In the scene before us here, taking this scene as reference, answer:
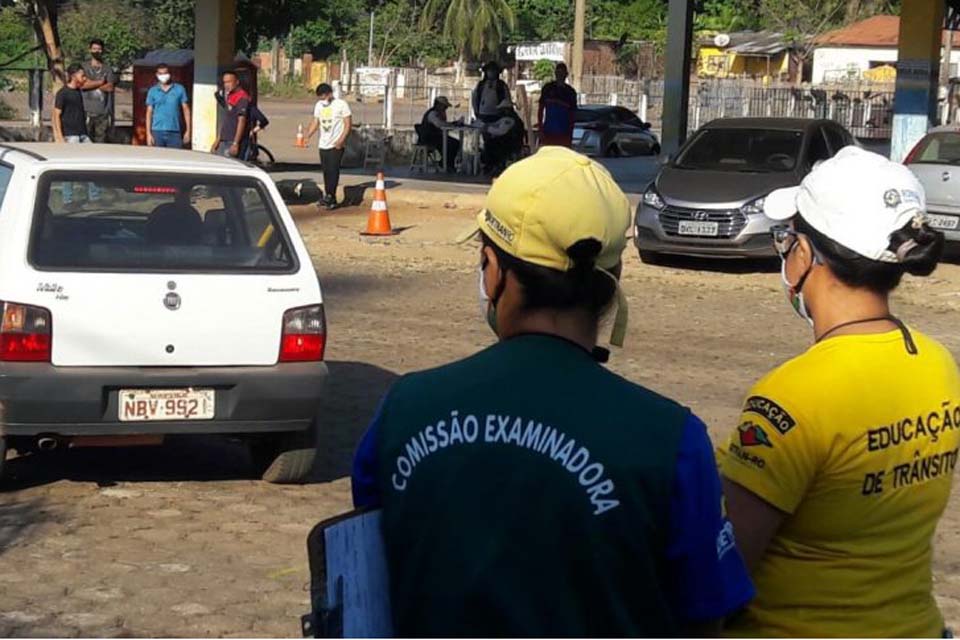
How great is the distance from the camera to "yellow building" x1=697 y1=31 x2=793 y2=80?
7000 cm

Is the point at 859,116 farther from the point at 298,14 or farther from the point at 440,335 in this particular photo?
the point at 440,335

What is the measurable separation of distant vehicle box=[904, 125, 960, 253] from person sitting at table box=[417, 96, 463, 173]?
36.3 ft

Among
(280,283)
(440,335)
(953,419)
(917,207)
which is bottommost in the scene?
(440,335)

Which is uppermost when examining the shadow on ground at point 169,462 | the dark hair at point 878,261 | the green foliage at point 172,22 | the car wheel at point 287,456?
the green foliage at point 172,22

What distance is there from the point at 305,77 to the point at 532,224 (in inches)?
3048

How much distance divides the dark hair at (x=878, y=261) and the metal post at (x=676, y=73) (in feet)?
70.0

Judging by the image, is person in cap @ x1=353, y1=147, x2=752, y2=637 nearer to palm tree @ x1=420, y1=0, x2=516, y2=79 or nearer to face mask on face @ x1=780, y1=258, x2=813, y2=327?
face mask on face @ x1=780, y1=258, x2=813, y2=327

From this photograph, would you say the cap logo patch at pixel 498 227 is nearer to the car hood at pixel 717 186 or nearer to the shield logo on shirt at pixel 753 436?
the shield logo on shirt at pixel 753 436

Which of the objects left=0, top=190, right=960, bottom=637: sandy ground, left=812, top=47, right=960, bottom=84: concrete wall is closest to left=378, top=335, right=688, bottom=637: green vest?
left=0, top=190, right=960, bottom=637: sandy ground

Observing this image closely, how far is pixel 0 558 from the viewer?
672 centimetres

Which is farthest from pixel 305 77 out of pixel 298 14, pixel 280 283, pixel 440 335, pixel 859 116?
pixel 280 283

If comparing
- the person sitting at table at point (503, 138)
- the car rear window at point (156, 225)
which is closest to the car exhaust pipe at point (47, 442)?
the car rear window at point (156, 225)

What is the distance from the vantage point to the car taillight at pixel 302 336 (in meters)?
7.70

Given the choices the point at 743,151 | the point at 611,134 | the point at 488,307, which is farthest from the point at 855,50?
the point at 488,307
